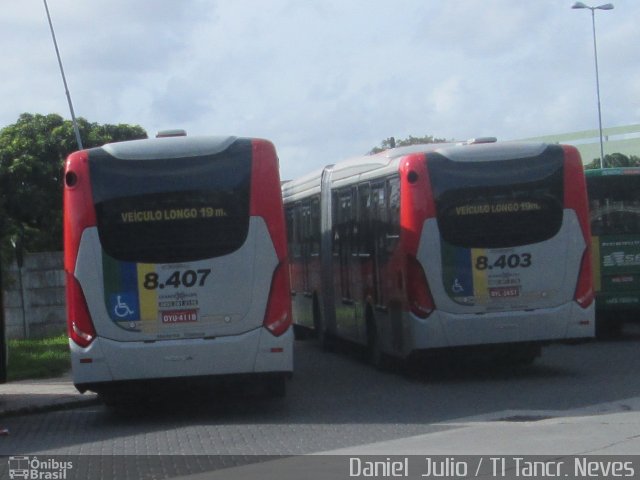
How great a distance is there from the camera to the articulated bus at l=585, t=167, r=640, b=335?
23078 millimetres

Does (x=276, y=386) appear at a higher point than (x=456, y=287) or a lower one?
lower

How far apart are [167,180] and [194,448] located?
11.7 feet

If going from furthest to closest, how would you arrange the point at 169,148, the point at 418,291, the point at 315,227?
the point at 315,227 → the point at 418,291 → the point at 169,148

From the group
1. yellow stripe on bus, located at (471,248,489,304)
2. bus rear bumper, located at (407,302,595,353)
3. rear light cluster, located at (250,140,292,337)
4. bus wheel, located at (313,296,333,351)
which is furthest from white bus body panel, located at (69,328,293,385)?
bus wheel, located at (313,296,333,351)

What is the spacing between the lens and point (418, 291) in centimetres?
1720

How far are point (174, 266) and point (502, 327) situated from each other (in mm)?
4923

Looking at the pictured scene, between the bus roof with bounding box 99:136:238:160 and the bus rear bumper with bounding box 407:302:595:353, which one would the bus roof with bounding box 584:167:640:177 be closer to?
the bus rear bumper with bounding box 407:302:595:353

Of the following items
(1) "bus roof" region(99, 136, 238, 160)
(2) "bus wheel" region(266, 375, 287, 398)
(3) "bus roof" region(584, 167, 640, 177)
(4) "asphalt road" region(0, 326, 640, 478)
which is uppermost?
(1) "bus roof" region(99, 136, 238, 160)

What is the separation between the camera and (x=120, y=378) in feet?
47.6

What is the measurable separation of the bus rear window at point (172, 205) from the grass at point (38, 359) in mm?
6904

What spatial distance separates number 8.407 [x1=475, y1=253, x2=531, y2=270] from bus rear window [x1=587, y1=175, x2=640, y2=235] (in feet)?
20.1

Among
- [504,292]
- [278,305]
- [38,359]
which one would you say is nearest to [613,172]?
[504,292]

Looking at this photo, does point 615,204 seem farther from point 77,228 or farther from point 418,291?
point 77,228

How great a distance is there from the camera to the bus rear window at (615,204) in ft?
76.0
